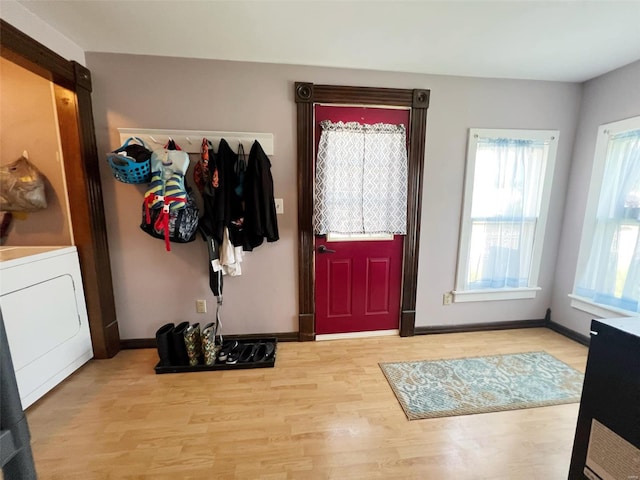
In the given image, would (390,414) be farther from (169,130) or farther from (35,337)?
(169,130)

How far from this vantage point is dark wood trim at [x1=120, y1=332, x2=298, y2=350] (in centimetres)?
222

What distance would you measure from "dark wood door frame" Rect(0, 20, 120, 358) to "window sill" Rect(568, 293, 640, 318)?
405cm

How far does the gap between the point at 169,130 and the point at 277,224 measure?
3.54 ft

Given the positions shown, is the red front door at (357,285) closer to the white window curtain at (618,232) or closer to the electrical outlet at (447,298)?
the electrical outlet at (447,298)

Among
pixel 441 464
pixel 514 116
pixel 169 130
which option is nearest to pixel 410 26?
pixel 514 116

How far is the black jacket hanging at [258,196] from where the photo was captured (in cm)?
198

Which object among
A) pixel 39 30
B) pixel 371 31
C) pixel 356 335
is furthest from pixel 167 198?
pixel 356 335

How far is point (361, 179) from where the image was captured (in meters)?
2.21

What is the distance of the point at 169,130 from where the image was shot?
6.55 ft

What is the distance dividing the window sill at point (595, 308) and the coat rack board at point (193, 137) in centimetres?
302

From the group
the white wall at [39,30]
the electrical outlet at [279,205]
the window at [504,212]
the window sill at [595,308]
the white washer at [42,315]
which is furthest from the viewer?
the window at [504,212]

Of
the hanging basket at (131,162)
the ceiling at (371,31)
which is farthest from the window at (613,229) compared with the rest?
the hanging basket at (131,162)

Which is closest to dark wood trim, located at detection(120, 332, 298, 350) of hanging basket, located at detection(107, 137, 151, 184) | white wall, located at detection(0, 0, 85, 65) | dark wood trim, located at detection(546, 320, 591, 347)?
hanging basket, located at detection(107, 137, 151, 184)

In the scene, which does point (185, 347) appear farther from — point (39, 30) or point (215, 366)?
point (39, 30)
